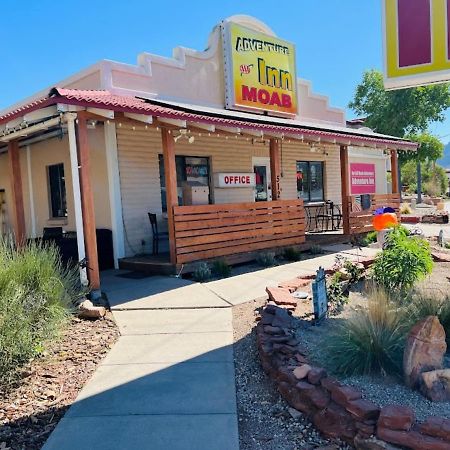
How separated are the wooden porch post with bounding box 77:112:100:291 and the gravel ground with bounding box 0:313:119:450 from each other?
5.72ft

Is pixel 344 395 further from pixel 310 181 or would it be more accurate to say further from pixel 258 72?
pixel 310 181

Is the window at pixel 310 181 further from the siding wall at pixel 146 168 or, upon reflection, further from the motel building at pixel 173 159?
the siding wall at pixel 146 168

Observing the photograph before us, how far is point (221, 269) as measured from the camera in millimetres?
8703

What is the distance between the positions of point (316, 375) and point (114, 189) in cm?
773

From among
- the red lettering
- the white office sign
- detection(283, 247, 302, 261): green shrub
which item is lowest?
detection(283, 247, 302, 261): green shrub

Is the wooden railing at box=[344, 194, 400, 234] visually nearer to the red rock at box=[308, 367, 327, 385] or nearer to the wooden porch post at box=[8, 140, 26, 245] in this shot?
the wooden porch post at box=[8, 140, 26, 245]

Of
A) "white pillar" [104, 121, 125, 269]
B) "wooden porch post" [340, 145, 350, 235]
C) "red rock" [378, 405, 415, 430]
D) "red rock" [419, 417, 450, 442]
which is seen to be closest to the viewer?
"red rock" [419, 417, 450, 442]

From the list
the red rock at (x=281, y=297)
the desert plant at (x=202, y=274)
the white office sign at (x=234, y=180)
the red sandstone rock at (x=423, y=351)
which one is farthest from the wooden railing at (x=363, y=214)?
the red sandstone rock at (x=423, y=351)

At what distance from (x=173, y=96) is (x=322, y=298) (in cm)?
812

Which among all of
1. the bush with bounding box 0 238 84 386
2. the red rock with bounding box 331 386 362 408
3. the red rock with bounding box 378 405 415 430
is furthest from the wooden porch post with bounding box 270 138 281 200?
the red rock with bounding box 378 405 415 430

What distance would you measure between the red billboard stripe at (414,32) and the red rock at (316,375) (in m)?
4.07

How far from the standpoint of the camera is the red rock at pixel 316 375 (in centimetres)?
331

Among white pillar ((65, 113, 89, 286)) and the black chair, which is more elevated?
white pillar ((65, 113, 89, 286))

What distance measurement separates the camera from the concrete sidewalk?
3.06m
